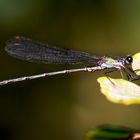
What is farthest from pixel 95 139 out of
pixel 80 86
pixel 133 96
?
pixel 80 86

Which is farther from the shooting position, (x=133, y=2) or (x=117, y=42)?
(x=117, y=42)

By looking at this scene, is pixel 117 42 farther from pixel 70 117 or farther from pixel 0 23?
pixel 0 23

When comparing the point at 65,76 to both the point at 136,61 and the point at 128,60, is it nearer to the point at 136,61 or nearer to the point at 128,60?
the point at 128,60

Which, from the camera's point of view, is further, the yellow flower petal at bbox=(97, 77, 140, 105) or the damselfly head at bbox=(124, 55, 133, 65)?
the damselfly head at bbox=(124, 55, 133, 65)

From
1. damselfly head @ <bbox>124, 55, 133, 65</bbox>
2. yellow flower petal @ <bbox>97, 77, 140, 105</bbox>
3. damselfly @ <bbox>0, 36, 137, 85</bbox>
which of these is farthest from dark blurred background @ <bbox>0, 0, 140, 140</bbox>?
yellow flower petal @ <bbox>97, 77, 140, 105</bbox>

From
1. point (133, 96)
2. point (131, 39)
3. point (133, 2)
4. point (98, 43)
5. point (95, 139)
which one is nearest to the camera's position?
point (133, 96)

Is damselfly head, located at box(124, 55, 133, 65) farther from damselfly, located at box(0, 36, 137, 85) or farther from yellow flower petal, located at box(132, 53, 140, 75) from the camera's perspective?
yellow flower petal, located at box(132, 53, 140, 75)

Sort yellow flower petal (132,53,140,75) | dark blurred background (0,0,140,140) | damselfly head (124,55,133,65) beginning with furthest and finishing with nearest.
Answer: dark blurred background (0,0,140,140)
damselfly head (124,55,133,65)
yellow flower petal (132,53,140,75)
